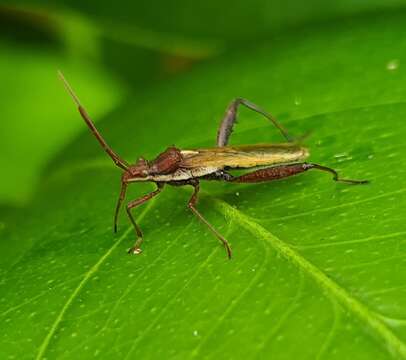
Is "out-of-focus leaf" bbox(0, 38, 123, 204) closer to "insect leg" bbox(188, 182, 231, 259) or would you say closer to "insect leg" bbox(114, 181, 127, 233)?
"insect leg" bbox(114, 181, 127, 233)

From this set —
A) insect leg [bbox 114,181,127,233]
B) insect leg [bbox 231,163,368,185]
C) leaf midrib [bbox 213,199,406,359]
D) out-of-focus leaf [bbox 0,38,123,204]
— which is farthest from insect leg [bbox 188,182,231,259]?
out-of-focus leaf [bbox 0,38,123,204]

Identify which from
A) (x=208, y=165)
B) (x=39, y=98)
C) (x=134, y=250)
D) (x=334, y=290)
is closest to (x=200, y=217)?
(x=134, y=250)

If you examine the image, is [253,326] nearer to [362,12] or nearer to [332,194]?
[332,194]

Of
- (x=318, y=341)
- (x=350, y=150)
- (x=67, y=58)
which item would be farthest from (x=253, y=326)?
(x=67, y=58)

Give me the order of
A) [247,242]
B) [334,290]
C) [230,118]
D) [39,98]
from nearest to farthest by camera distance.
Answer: [334,290], [247,242], [230,118], [39,98]

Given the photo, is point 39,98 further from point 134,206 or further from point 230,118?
point 134,206

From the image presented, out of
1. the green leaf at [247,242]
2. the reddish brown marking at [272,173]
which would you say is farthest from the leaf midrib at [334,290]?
the reddish brown marking at [272,173]
